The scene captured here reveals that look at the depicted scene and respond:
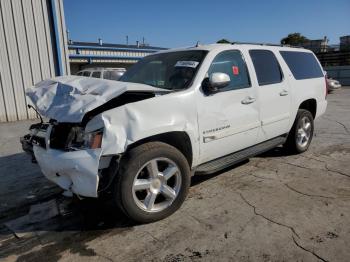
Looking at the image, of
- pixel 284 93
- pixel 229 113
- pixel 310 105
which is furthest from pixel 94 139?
pixel 310 105

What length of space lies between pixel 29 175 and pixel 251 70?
3780mm

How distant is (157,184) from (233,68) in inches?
75.5

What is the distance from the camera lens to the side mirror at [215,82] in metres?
3.60

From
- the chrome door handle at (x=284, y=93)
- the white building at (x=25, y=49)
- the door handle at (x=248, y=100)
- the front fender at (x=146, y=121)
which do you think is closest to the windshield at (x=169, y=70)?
the front fender at (x=146, y=121)

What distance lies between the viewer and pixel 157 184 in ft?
11.1

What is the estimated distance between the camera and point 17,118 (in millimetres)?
10656

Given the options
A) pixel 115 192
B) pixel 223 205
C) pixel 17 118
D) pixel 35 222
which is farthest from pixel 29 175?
pixel 17 118

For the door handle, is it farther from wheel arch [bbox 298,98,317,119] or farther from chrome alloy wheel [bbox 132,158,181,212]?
wheel arch [bbox 298,98,317,119]

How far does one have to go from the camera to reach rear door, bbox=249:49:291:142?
4602 mm

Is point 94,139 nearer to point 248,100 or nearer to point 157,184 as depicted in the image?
point 157,184

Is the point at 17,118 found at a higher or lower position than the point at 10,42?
lower

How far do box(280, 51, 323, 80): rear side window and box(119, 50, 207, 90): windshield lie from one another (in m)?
2.04

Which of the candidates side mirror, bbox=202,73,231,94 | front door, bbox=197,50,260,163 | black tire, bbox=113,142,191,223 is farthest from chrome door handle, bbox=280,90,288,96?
black tire, bbox=113,142,191,223

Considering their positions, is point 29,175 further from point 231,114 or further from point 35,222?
point 231,114
